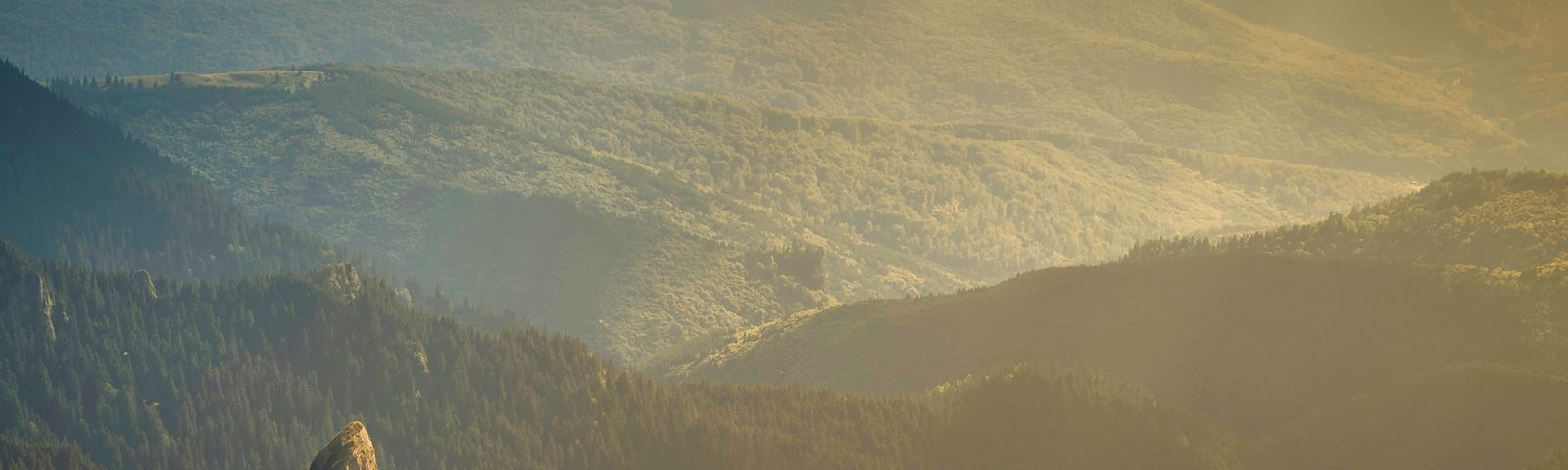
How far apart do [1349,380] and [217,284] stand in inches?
5252

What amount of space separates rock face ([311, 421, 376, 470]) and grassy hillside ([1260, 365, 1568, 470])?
84477 mm

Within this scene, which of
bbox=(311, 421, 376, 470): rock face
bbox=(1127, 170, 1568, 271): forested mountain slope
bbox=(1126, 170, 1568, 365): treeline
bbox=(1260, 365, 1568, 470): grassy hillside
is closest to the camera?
bbox=(311, 421, 376, 470): rock face

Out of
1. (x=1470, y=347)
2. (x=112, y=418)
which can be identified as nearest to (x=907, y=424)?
(x=1470, y=347)

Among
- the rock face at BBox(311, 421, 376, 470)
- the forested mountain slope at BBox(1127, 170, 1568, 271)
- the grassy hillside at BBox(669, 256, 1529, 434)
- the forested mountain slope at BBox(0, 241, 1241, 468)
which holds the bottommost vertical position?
the forested mountain slope at BBox(0, 241, 1241, 468)

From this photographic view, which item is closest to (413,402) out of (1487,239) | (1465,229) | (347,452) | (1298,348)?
(347,452)

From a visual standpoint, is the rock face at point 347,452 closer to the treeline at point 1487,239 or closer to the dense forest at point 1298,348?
the dense forest at point 1298,348

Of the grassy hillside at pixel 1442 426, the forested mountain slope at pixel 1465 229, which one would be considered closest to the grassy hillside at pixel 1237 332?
the grassy hillside at pixel 1442 426

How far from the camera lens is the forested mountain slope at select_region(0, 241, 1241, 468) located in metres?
149

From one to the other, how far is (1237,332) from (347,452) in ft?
354

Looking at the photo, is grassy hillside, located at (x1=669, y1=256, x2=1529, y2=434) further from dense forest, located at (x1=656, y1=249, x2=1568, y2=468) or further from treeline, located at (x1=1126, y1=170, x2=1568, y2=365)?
treeline, located at (x1=1126, y1=170, x2=1568, y2=365)

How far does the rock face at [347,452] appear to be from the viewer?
87562 millimetres

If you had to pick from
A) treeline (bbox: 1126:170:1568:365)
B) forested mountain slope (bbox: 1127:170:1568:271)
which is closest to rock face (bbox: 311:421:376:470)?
treeline (bbox: 1126:170:1568:365)

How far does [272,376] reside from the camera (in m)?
172

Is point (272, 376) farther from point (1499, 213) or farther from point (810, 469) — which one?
point (1499, 213)
